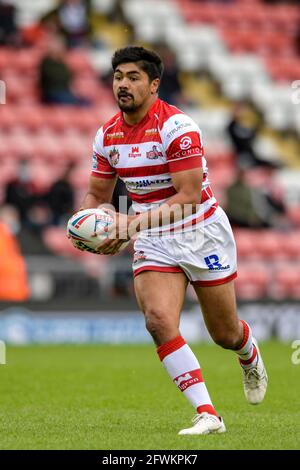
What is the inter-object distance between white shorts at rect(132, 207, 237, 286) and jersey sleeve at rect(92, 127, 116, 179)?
0.52 meters

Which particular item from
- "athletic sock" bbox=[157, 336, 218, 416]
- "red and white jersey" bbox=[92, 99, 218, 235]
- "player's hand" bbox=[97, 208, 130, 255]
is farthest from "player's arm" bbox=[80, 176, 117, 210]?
"athletic sock" bbox=[157, 336, 218, 416]

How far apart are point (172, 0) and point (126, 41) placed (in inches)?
84.3

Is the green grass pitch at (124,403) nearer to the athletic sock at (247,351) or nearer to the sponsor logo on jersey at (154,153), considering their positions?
the athletic sock at (247,351)

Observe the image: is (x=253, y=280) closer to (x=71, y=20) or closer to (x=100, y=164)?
(x=71, y=20)

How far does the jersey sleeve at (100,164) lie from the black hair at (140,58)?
21.7 inches

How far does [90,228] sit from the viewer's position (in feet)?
22.8

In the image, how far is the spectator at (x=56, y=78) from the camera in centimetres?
1839

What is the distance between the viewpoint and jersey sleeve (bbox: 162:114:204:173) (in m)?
6.90

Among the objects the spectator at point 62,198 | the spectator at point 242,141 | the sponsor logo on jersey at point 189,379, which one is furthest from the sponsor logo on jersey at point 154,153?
the spectator at point 242,141

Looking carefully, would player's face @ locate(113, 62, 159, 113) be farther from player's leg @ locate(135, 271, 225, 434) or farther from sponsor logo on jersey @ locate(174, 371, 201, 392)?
sponsor logo on jersey @ locate(174, 371, 201, 392)

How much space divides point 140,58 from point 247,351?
220 cm

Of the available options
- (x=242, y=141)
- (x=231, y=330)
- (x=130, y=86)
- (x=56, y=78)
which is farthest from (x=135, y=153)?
(x=242, y=141)

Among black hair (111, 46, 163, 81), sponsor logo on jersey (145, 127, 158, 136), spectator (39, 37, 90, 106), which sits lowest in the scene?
spectator (39, 37, 90, 106)

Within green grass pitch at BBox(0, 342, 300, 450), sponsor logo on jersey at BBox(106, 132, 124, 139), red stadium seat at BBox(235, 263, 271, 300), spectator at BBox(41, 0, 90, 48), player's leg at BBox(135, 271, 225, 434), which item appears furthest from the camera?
spectator at BBox(41, 0, 90, 48)
